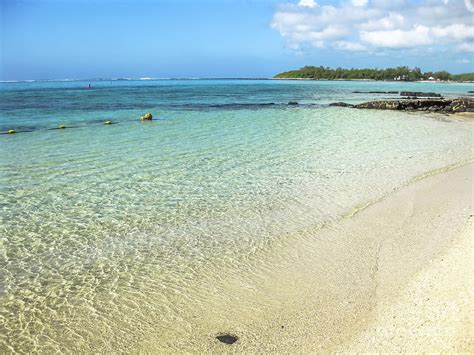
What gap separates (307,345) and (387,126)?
964 inches

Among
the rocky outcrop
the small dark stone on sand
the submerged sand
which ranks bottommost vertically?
the small dark stone on sand

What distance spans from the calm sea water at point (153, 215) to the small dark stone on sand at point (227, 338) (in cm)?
16

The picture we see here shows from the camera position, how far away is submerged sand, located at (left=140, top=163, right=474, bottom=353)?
16.6 feet

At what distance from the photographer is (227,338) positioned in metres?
5.16

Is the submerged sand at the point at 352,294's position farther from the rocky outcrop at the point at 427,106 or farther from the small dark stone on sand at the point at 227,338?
the rocky outcrop at the point at 427,106

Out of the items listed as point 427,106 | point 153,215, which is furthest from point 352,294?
point 427,106

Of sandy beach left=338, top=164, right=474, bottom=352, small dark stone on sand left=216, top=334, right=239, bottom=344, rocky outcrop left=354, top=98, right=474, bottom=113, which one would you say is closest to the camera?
sandy beach left=338, top=164, right=474, bottom=352

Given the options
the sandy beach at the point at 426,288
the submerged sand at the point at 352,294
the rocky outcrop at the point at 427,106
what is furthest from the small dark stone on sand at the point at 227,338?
the rocky outcrop at the point at 427,106

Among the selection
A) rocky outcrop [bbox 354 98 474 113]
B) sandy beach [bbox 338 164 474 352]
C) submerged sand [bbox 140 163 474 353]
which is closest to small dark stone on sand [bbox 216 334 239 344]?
submerged sand [bbox 140 163 474 353]

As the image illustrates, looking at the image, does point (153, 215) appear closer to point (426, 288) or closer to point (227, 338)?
point (227, 338)

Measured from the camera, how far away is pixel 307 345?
5.01 metres

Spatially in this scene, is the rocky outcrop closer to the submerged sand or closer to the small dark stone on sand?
the submerged sand

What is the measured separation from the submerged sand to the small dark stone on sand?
0.07 meters

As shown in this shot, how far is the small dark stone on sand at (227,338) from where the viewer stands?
510cm
